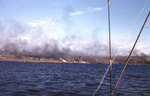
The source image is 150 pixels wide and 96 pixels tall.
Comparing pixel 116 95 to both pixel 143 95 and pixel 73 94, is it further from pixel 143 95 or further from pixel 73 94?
pixel 73 94

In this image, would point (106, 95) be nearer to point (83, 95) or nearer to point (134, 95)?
point (83, 95)

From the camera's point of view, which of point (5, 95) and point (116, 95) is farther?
point (116, 95)

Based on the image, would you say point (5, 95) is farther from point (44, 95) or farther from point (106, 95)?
point (106, 95)

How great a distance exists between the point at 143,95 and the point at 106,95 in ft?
21.4

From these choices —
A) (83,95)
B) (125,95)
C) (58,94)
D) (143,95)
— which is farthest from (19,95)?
(143,95)

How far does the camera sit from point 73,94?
20.4 m

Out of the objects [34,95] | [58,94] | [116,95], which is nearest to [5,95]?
[34,95]

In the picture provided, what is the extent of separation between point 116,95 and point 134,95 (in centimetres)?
311

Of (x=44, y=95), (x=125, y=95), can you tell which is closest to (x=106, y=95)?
(x=125, y=95)

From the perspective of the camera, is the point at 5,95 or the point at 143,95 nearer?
the point at 5,95

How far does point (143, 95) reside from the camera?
20969 mm

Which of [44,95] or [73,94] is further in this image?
[73,94]

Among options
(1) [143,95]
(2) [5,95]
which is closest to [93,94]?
(1) [143,95]

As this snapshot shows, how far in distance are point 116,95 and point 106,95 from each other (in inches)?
66.8
